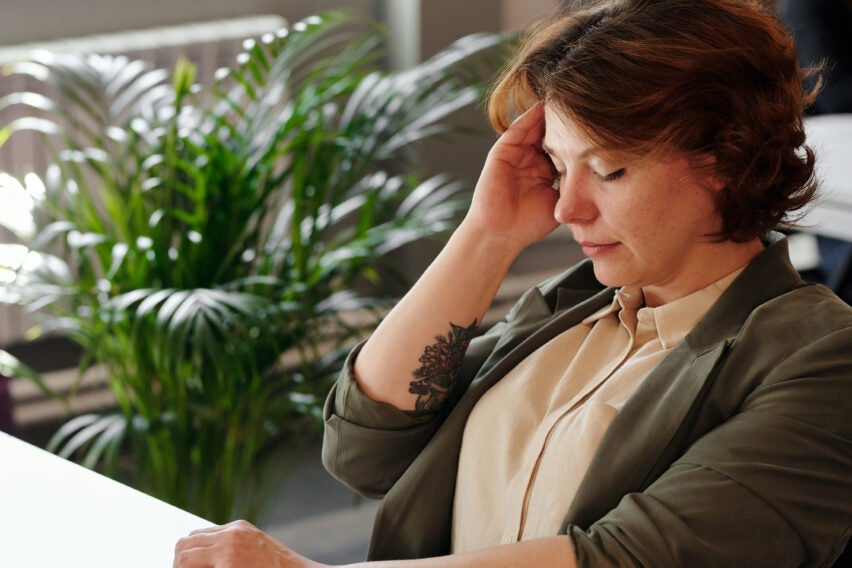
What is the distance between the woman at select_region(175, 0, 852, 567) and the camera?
1241 mm

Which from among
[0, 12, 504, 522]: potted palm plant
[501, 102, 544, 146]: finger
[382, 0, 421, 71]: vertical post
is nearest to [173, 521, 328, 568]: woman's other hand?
[501, 102, 544, 146]: finger

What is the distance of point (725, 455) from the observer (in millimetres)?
1248

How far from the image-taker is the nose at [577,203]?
1.41 meters

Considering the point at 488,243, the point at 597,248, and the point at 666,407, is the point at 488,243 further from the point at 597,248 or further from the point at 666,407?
the point at 666,407

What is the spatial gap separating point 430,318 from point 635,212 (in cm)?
33

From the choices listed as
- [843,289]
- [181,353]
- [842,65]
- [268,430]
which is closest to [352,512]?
[268,430]

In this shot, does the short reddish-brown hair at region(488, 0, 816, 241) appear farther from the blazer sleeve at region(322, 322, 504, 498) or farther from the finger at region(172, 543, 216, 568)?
the finger at region(172, 543, 216, 568)

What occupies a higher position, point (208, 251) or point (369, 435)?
point (369, 435)

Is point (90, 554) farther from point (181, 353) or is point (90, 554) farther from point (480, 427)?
point (181, 353)

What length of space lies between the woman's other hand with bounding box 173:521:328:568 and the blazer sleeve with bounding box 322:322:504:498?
30 cm

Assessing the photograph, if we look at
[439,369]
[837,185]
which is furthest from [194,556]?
[837,185]

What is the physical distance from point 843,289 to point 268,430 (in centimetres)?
188

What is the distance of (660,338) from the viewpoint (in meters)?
1.45

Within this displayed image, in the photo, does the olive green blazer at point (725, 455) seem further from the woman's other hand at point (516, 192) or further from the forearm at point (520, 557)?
the woman's other hand at point (516, 192)
